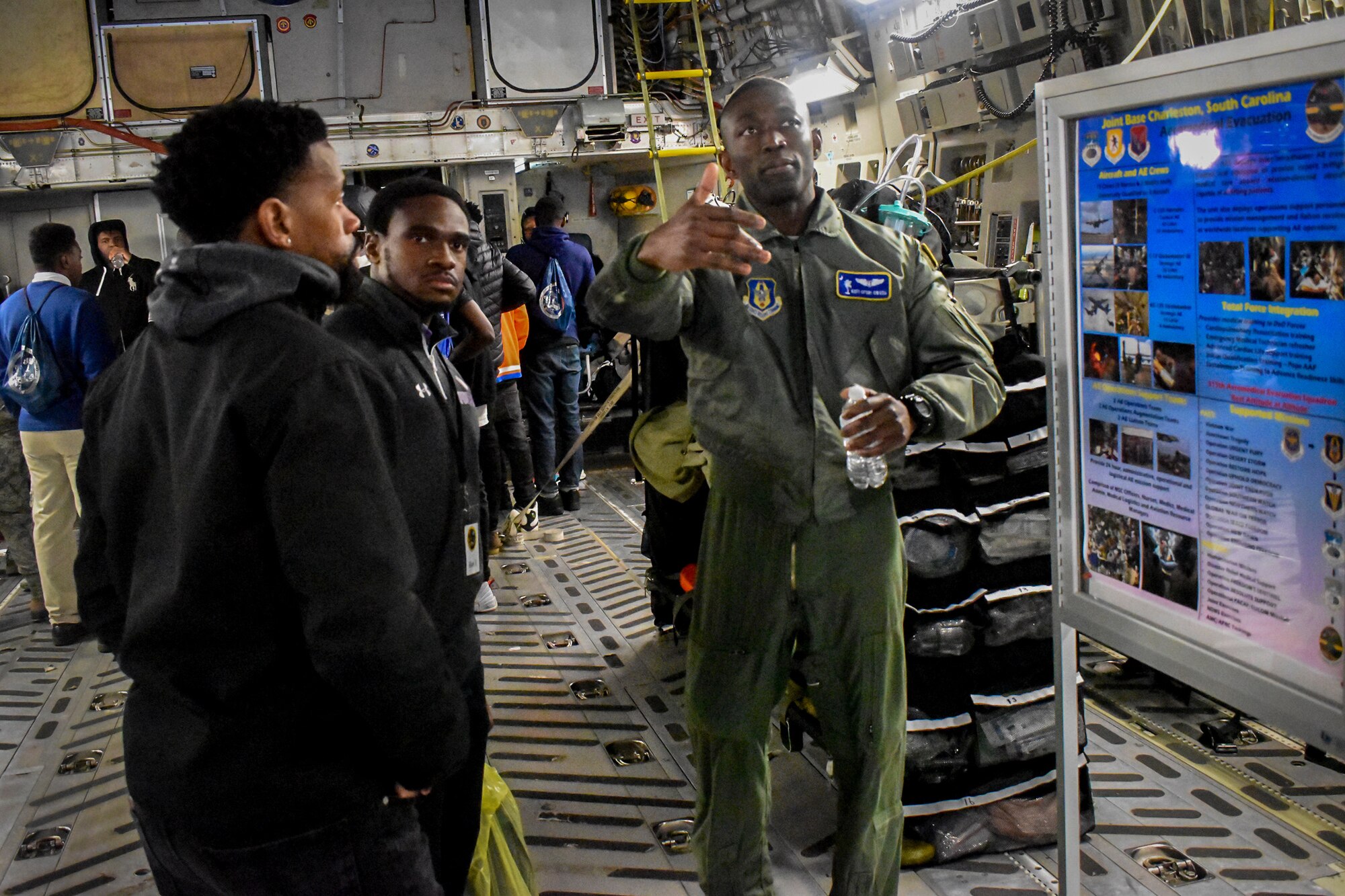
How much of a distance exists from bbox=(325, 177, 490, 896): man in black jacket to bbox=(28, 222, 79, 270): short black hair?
10.7 feet

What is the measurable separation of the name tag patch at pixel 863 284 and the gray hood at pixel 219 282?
1.33 meters

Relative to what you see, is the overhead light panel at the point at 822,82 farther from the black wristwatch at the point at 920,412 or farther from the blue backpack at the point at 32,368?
the black wristwatch at the point at 920,412

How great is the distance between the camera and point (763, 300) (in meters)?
2.45

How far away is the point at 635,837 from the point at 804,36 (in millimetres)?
5740

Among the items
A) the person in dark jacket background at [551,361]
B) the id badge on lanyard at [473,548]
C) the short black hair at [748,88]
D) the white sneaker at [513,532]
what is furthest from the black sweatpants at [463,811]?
the person in dark jacket background at [551,361]

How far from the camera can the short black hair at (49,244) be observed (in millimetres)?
5031

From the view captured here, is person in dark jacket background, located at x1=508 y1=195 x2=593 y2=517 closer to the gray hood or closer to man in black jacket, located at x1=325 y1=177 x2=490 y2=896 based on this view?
man in black jacket, located at x1=325 y1=177 x2=490 y2=896

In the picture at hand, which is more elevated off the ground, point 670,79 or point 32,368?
point 670,79

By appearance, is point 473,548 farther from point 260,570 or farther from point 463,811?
point 260,570

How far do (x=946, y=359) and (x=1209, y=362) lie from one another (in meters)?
0.81

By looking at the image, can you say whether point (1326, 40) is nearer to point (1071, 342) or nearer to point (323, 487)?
point (1071, 342)

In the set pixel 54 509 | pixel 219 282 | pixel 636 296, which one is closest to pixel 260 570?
pixel 219 282

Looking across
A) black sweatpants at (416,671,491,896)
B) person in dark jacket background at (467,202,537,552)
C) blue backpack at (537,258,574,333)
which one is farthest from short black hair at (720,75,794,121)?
blue backpack at (537,258,574,333)

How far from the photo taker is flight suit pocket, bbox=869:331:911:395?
2.48 metres
